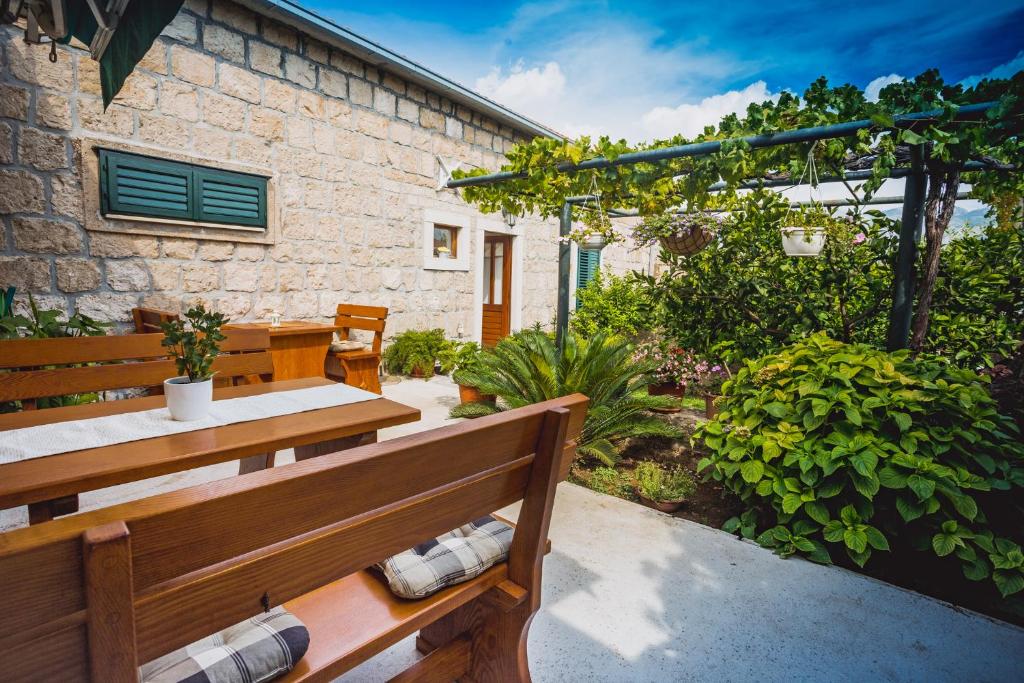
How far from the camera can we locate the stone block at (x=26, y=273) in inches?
147

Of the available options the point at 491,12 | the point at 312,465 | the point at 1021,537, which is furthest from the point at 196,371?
the point at 491,12

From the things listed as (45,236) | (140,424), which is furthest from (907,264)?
(45,236)

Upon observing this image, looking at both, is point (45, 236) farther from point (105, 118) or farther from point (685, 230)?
point (685, 230)

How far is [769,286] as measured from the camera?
13.6 feet

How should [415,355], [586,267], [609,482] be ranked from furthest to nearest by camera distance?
[586,267] → [415,355] → [609,482]

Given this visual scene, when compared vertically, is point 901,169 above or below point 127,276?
above

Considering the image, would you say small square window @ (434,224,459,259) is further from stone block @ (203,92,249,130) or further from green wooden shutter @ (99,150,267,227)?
stone block @ (203,92,249,130)

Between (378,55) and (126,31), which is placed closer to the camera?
(126,31)

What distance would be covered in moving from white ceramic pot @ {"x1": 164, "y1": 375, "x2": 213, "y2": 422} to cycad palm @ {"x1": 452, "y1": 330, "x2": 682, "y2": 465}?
2.19 meters

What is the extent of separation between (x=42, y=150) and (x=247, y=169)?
1.49 metres

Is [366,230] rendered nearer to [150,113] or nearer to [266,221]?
[266,221]

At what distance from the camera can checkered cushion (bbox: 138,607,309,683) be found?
34.9 inches

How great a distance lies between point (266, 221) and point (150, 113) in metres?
1.24

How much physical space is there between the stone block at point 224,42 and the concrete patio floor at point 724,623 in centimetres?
411
